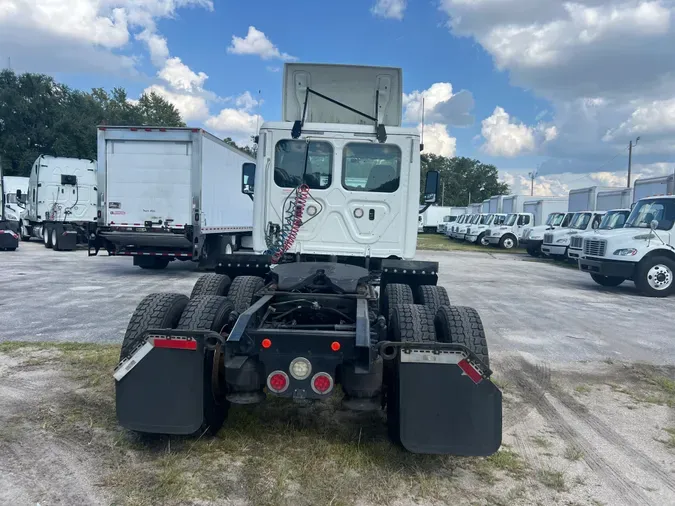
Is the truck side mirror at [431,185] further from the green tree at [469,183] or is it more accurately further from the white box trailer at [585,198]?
the green tree at [469,183]

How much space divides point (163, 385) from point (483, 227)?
102 feet

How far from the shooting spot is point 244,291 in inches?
217

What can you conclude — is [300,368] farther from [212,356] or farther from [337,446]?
[337,446]

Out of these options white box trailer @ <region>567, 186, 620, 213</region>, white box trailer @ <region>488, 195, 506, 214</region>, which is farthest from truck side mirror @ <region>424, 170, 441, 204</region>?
white box trailer @ <region>488, 195, 506, 214</region>

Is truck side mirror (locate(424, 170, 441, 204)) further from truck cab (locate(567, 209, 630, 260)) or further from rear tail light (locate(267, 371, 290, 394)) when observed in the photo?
truck cab (locate(567, 209, 630, 260))

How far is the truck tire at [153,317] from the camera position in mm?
3916

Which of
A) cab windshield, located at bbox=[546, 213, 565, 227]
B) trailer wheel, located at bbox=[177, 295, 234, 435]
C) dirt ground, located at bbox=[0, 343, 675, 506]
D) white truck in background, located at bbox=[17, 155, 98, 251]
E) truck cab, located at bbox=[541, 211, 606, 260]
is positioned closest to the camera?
dirt ground, located at bbox=[0, 343, 675, 506]

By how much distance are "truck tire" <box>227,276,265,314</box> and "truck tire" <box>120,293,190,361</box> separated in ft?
3.54

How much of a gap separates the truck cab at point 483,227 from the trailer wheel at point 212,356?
96.3ft

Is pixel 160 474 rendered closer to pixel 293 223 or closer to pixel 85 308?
pixel 293 223

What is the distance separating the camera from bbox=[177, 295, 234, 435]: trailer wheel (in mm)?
3705

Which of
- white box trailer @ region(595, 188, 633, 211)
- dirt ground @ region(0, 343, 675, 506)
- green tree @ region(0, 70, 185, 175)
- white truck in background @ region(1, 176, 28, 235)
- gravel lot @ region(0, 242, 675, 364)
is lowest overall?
dirt ground @ region(0, 343, 675, 506)

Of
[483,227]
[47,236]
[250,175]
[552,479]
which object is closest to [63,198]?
[47,236]

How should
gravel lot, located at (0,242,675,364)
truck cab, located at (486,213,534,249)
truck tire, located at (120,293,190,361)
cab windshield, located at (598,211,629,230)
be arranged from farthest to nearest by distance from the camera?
truck cab, located at (486,213,534,249)
cab windshield, located at (598,211,629,230)
gravel lot, located at (0,242,675,364)
truck tire, located at (120,293,190,361)
